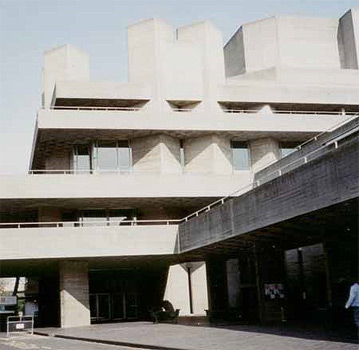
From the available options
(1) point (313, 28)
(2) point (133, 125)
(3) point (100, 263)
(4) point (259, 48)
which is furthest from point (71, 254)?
(1) point (313, 28)

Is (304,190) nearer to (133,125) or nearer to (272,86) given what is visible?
(133,125)

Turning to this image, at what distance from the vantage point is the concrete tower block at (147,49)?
39.0 meters

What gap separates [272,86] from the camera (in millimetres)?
42875

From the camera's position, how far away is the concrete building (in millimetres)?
31625

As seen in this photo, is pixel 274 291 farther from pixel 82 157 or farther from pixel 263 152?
pixel 82 157

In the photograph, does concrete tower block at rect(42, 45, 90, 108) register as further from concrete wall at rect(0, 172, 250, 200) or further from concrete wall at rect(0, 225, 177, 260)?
concrete wall at rect(0, 225, 177, 260)

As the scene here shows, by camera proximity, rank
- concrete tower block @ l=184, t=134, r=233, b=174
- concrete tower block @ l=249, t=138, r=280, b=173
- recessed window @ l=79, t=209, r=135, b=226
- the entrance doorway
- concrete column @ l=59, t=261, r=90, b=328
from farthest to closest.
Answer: concrete tower block @ l=249, t=138, r=280, b=173
the entrance doorway
concrete tower block @ l=184, t=134, r=233, b=174
recessed window @ l=79, t=209, r=135, b=226
concrete column @ l=59, t=261, r=90, b=328

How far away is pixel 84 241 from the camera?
3038 centimetres

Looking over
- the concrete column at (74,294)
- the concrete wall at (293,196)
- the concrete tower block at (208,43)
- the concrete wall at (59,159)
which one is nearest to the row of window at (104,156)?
the concrete wall at (59,159)

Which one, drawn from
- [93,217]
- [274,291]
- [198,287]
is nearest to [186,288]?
[198,287]

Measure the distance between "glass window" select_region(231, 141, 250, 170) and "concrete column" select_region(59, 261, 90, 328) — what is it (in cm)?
1425

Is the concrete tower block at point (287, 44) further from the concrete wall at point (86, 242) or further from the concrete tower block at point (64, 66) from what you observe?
the concrete wall at point (86, 242)

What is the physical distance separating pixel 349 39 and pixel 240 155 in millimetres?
18742

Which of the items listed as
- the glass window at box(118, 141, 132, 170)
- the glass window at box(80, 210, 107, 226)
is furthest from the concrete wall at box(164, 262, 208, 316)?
the glass window at box(118, 141, 132, 170)
